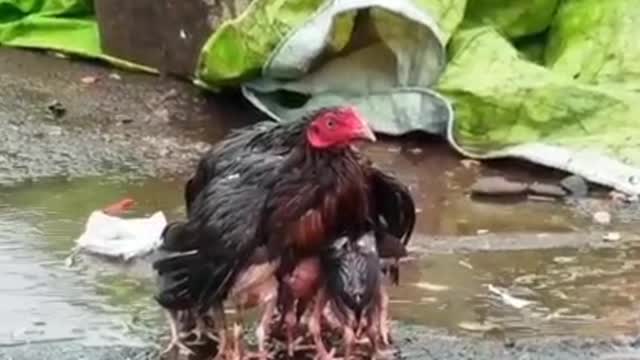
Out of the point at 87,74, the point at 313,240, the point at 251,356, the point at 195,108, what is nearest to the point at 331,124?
the point at 313,240

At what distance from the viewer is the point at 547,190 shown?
231 inches

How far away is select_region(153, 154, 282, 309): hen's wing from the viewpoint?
411cm

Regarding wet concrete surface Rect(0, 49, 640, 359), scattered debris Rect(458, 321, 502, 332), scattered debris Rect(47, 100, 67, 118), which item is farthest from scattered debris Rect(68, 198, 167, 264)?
scattered debris Rect(47, 100, 67, 118)

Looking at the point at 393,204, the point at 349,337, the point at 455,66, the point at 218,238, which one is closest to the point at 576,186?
the point at 455,66

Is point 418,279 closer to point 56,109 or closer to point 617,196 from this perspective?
point 617,196

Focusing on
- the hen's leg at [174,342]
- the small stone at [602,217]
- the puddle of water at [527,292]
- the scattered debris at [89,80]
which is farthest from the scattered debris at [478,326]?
the scattered debris at [89,80]

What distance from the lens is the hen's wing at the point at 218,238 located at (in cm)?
411

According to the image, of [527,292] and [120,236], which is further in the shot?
[120,236]

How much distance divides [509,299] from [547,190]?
1.14m

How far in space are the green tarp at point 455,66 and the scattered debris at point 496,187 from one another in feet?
0.92

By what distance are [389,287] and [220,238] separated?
0.73 meters

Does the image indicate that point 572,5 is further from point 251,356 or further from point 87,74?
point 251,356

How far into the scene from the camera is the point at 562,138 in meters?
6.33

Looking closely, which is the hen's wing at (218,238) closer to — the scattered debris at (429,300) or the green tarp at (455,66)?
the scattered debris at (429,300)
